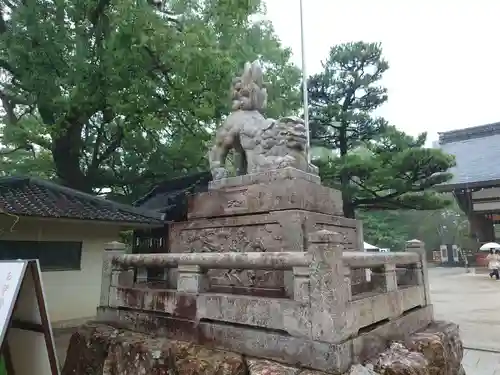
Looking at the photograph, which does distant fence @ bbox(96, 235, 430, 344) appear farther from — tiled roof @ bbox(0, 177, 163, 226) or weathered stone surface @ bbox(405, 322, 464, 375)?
tiled roof @ bbox(0, 177, 163, 226)

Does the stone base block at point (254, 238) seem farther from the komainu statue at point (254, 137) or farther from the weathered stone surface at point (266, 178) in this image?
the komainu statue at point (254, 137)

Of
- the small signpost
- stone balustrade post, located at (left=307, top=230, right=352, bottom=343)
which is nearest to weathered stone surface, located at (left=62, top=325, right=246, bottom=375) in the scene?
the small signpost

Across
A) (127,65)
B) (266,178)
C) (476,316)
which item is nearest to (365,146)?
(476,316)

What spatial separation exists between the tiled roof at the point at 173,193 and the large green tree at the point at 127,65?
2.11ft

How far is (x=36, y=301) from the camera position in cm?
358

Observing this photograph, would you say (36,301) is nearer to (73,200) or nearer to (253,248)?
(253,248)

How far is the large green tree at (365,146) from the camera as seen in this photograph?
456 inches

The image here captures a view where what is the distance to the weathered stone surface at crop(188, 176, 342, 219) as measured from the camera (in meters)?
4.27

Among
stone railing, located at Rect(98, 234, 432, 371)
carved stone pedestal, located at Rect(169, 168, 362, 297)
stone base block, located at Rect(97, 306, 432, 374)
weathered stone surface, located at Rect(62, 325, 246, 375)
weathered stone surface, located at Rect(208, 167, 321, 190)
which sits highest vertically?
weathered stone surface, located at Rect(208, 167, 321, 190)

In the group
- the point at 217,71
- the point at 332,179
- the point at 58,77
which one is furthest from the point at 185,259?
the point at 332,179

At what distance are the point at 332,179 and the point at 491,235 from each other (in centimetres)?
1601

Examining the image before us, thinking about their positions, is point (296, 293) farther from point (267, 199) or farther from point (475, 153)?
point (475, 153)

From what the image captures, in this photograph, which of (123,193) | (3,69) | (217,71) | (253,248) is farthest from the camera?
(123,193)

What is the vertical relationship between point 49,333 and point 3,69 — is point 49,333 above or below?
below
